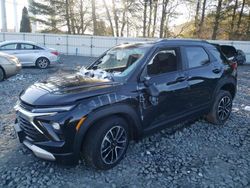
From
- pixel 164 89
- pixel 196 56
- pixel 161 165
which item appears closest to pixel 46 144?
pixel 161 165

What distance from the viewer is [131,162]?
352 cm

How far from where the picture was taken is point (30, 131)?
2.99m

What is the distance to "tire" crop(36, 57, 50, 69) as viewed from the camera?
12.3 metres

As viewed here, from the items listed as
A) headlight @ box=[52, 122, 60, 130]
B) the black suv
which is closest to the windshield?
the black suv

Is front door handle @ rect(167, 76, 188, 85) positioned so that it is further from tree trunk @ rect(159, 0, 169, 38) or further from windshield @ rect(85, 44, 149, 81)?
tree trunk @ rect(159, 0, 169, 38)

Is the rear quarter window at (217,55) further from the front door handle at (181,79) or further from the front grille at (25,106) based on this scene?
the front grille at (25,106)

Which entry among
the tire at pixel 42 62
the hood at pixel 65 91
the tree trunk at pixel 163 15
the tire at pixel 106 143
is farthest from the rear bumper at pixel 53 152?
the tree trunk at pixel 163 15

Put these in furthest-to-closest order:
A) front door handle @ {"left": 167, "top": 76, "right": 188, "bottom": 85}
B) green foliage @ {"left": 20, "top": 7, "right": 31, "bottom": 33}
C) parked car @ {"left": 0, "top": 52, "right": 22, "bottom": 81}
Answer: green foliage @ {"left": 20, "top": 7, "right": 31, "bottom": 33} → parked car @ {"left": 0, "top": 52, "right": 22, "bottom": 81} → front door handle @ {"left": 167, "top": 76, "right": 188, "bottom": 85}

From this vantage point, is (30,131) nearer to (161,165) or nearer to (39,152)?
(39,152)

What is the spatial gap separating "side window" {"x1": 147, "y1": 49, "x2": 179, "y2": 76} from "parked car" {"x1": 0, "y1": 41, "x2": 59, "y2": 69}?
9668 millimetres

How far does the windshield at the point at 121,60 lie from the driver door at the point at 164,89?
0.81 feet

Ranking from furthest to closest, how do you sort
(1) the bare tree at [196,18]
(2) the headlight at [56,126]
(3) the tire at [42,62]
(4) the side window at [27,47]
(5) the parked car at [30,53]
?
(1) the bare tree at [196,18] < (3) the tire at [42,62] < (4) the side window at [27,47] < (5) the parked car at [30,53] < (2) the headlight at [56,126]

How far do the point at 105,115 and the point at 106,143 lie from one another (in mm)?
418

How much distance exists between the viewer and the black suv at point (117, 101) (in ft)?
9.32
